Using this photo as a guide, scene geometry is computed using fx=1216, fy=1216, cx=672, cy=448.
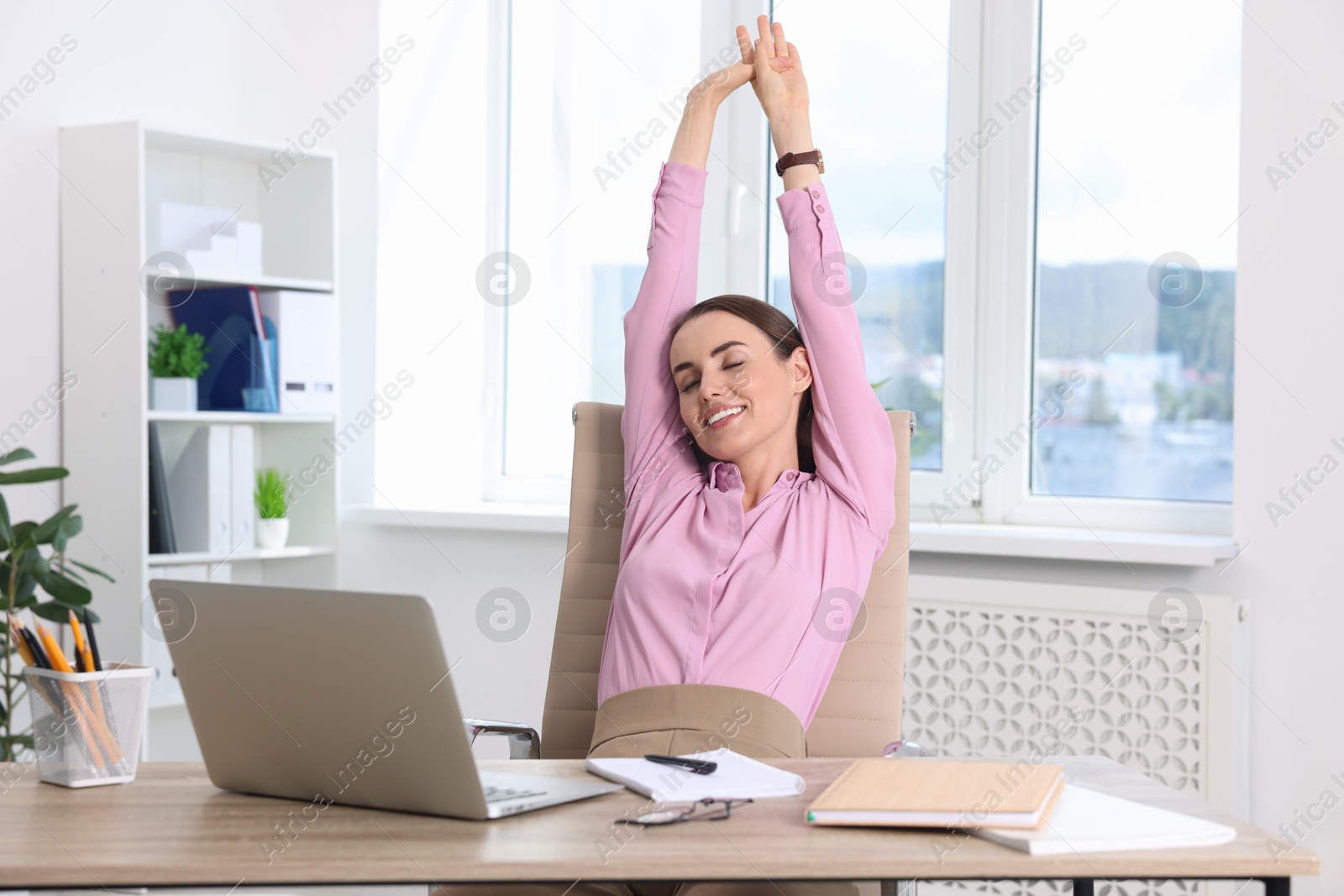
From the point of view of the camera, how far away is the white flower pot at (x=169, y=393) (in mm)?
2859

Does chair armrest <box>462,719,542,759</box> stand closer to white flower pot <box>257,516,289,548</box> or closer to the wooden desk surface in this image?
the wooden desk surface

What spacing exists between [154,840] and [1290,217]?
2.12m

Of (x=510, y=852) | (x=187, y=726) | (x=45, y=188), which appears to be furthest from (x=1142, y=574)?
(x=45, y=188)

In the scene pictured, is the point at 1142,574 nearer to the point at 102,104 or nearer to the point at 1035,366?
the point at 1035,366

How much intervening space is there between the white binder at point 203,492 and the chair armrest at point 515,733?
152 cm

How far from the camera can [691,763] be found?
3.61ft

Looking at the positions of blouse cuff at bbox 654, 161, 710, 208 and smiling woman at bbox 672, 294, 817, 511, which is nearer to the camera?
smiling woman at bbox 672, 294, 817, 511

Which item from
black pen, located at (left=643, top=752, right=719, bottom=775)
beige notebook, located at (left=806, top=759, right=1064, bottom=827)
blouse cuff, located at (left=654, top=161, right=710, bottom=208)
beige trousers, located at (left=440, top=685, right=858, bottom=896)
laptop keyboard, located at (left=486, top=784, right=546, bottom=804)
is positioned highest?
blouse cuff, located at (left=654, top=161, right=710, bottom=208)

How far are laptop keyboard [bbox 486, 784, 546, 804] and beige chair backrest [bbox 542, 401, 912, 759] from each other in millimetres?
730

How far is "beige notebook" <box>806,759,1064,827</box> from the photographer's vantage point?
91 cm

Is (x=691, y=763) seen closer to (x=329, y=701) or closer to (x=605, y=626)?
(x=329, y=701)

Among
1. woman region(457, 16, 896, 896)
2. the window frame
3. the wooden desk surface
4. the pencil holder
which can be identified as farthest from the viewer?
the window frame

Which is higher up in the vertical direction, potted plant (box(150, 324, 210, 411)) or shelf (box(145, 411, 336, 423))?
potted plant (box(150, 324, 210, 411))

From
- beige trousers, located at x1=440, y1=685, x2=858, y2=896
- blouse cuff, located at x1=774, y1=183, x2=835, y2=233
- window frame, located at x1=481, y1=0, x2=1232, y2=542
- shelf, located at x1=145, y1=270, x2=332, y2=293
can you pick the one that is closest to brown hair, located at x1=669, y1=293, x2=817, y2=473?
blouse cuff, located at x1=774, y1=183, x2=835, y2=233
